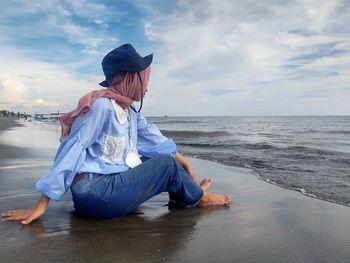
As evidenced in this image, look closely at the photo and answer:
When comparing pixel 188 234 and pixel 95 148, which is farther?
pixel 95 148

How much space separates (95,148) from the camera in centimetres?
271


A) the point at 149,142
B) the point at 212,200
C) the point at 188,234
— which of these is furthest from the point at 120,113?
the point at 212,200

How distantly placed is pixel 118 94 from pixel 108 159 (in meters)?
0.48

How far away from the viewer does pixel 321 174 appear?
593 cm

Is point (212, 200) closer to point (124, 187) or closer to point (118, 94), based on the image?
point (124, 187)

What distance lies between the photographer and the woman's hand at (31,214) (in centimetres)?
255

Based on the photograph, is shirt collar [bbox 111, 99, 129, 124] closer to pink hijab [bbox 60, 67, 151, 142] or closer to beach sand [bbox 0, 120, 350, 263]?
pink hijab [bbox 60, 67, 151, 142]

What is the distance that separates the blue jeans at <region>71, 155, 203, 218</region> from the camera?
2.60 m

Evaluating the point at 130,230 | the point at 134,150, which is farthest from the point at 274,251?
the point at 134,150

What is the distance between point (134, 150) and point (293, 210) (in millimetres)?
1473

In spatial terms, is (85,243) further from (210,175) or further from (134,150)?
(210,175)

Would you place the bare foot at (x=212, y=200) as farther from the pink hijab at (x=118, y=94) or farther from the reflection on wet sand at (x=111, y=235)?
the pink hijab at (x=118, y=94)

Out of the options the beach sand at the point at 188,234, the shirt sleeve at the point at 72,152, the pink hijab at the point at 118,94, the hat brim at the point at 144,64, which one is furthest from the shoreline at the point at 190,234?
the hat brim at the point at 144,64

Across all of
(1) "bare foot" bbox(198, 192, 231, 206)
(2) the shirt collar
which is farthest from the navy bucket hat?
(1) "bare foot" bbox(198, 192, 231, 206)
